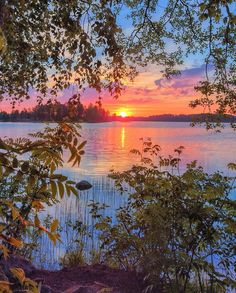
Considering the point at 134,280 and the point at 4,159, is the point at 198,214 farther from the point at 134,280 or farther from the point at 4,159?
the point at 4,159

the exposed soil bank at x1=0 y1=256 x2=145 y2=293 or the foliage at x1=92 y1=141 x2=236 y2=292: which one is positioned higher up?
the foliage at x1=92 y1=141 x2=236 y2=292

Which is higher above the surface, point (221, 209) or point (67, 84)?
point (67, 84)

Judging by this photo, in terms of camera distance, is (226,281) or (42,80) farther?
(42,80)

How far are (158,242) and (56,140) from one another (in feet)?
10.2

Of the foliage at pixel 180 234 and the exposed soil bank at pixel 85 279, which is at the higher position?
the foliage at pixel 180 234

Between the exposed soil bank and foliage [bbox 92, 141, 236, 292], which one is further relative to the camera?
the exposed soil bank

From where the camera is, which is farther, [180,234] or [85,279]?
[85,279]

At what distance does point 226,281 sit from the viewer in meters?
4.02

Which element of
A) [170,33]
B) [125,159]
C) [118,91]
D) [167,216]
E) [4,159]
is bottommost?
[125,159]

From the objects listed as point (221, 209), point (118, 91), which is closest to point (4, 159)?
point (118, 91)

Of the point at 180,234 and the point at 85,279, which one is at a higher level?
the point at 180,234

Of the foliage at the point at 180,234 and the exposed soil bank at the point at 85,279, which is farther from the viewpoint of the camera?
the exposed soil bank at the point at 85,279

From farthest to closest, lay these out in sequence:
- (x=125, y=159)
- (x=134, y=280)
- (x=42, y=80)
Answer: (x=125, y=159)
(x=42, y=80)
(x=134, y=280)

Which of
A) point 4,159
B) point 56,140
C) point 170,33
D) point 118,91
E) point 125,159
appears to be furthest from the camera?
point 125,159
